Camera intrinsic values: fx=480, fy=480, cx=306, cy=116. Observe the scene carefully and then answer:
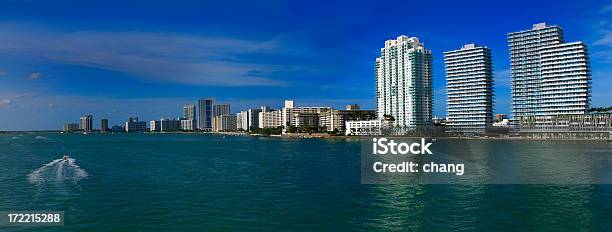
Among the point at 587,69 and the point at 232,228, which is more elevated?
the point at 587,69

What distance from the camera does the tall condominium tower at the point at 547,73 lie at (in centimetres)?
12950

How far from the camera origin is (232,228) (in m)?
21.4

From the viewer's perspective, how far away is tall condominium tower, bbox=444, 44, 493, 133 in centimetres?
15200

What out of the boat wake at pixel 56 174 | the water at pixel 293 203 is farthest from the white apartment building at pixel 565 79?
the boat wake at pixel 56 174

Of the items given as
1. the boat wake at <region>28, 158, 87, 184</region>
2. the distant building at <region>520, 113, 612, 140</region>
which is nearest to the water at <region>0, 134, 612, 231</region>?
the boat wake at <region>28, 158, 87, 184</region>

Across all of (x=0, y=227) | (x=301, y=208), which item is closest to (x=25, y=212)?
(x=0, y=227)

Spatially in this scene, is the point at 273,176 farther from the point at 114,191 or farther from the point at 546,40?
the point at 546,40

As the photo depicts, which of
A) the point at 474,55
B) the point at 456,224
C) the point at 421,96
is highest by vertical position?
the point at 474,55

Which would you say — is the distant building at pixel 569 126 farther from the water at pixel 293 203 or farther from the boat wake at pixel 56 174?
the boat wake at pixel 56 174

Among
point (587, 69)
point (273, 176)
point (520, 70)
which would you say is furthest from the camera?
point (520, 70)

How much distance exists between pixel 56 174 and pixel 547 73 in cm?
13091

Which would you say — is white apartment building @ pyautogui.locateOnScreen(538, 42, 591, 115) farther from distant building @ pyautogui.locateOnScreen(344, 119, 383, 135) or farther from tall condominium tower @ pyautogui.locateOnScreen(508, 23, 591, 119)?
distant building @ pyautogui.locateOnScreen(344, 119, 383, 135)

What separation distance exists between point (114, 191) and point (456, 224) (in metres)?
21.6

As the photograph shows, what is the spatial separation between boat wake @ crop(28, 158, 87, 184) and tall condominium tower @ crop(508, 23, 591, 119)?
126491 millimetres
